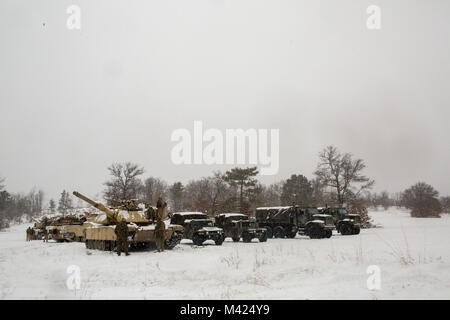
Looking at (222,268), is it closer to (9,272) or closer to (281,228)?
(9,272)

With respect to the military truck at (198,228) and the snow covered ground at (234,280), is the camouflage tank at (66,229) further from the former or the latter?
the snow covered ground at (234,280)

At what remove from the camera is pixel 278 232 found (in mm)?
25578

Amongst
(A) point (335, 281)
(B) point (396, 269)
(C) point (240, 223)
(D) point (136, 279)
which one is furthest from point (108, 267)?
(C) point (240, 223)

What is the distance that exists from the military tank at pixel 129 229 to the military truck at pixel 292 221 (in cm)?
989

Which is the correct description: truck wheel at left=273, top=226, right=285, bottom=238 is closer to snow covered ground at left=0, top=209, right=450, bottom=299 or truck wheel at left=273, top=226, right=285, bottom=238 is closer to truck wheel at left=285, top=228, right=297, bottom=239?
truck wheel at left=285, top=228, right=297, bottom=239

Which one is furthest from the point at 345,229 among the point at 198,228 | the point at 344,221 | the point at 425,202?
the point at 425,202

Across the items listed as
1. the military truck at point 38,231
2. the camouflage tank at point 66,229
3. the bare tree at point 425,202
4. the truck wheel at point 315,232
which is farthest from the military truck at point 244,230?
the bare tree at point 425,202

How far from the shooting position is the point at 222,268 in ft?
34.5

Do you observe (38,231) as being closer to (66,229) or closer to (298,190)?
(66,229)

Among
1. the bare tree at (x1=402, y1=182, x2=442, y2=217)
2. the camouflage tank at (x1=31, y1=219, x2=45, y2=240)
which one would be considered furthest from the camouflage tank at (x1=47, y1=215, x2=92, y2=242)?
the bare tree at (x1=402, y1=182, x2=442, y2=217)

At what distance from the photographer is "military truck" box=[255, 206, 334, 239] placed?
80.8 feet

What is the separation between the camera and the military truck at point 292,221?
2464 centimetres

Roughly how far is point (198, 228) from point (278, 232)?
26.0 ft
